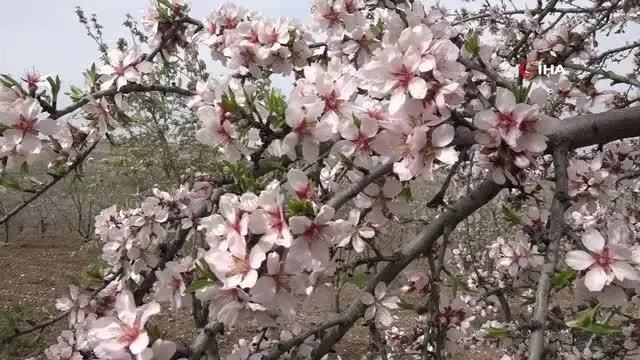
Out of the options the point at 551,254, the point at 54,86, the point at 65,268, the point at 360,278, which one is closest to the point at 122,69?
the point at 54,86

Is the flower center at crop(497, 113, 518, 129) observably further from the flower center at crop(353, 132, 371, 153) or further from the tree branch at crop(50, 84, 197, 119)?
the tree branch at crop(50, 84, 197, 119)

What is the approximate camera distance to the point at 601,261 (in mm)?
1353

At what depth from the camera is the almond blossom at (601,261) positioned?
51.6 inches

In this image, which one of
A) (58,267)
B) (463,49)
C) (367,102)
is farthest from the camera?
(58,267)

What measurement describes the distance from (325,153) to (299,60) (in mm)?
747

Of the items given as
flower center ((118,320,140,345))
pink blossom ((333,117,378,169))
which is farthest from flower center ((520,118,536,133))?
flower center ((118,320,140,345))

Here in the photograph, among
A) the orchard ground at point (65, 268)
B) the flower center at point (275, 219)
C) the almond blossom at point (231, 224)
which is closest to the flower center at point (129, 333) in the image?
the almond blossom at point (231, 224)

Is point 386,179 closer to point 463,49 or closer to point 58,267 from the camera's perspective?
point 463,49

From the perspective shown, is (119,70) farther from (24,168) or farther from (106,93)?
(24,168)

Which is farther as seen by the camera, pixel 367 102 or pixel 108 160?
pixel 108 160

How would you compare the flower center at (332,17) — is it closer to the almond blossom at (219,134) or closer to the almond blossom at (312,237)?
the almond blossom at (219,134)

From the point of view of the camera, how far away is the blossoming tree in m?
1.20

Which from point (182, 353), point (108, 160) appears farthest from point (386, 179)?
point (108, 160)

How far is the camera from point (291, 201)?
119 cm
